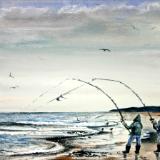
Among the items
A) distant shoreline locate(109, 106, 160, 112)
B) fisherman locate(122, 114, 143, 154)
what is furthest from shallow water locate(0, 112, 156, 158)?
fisherman locate(122, 114, 143, 154)

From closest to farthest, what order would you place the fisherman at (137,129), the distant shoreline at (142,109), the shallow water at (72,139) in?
the fisherman at (137,129) < the distant shoreline at (142,109) < the shallow water at (72,139)

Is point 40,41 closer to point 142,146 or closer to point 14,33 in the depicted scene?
point 14,33

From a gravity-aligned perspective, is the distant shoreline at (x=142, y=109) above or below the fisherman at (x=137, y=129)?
above

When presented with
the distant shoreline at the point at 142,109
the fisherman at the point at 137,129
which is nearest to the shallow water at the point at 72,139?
the distant shoreline at the point at 142,109

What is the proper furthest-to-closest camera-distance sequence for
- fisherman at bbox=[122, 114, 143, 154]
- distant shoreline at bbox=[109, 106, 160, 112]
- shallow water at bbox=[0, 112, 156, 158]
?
shallow water at bbox=[0, 112, 156, 158], distant shoreline at bbox=[109, 106, 160, 112], fisherman at bbox=[122, 114, 143, 154]

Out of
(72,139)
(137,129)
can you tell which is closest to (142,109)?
(137,129)

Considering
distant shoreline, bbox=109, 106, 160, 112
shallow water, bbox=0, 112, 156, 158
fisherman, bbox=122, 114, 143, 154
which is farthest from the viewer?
shallow water, bbox=0, 112, 156, 158

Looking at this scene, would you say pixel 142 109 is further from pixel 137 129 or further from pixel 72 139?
pixel 72 139

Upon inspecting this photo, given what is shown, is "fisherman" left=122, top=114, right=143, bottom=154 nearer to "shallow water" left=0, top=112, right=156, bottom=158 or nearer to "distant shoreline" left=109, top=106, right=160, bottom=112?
"distant shoreline" left=109, top=106, right=160, bottom=112

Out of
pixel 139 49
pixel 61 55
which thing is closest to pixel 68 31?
pixel 61 55

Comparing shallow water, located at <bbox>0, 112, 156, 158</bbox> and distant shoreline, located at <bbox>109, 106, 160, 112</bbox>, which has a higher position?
distant shoreline, located at <bbox>109, 106, 160, 112</bbox>

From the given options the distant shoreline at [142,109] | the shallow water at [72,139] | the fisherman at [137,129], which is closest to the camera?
the fisherman at [137,129]

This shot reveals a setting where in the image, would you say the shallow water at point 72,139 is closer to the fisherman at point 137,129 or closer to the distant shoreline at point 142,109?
the distant shoreline at point 142,109

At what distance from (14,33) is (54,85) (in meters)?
1.25
